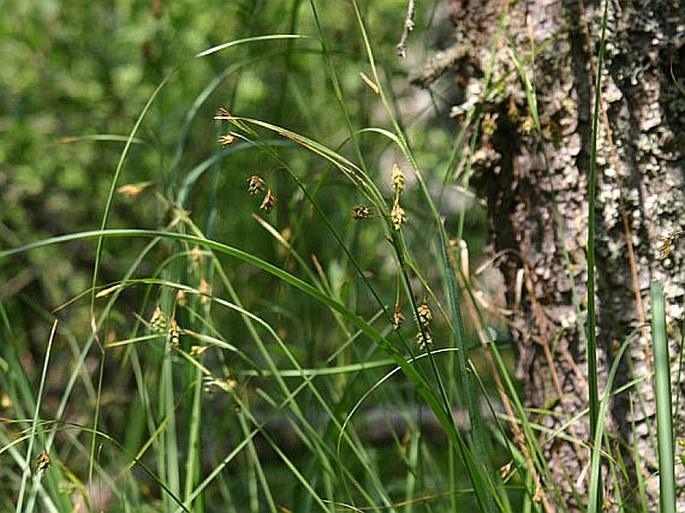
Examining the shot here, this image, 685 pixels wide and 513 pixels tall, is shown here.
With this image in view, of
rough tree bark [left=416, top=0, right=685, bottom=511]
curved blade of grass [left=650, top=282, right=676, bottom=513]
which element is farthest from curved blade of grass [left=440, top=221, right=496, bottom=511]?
rough tree bark [left=416, top=0, right=685, bottom=511]

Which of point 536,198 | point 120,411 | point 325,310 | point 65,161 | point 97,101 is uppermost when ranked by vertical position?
point 536,198

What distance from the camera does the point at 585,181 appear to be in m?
0.96

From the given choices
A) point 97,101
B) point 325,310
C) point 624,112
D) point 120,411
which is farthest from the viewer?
point 97,101

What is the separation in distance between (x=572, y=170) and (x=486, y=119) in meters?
0.11

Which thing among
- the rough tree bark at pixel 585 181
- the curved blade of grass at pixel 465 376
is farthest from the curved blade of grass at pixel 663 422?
the rough tree bark at pixel 585 181

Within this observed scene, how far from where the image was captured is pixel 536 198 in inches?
39.3

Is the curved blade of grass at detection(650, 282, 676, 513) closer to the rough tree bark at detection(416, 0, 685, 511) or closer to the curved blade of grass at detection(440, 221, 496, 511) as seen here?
the curved blade of grass at detection(440, 221, 496, 511)

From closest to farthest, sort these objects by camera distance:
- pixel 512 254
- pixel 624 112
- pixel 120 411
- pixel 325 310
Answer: pixel 624 112
pixel 512 254
pixel 325 310
pixel 120 411

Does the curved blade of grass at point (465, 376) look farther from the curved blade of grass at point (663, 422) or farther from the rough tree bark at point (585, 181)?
the rough tree bark at point (585, 181)

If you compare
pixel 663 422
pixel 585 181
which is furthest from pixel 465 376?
pixel 585 181

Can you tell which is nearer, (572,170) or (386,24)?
(572,170)

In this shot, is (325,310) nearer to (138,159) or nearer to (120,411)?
(120,411)

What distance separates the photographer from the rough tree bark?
3.09ft

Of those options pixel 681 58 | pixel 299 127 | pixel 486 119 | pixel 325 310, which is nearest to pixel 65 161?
pixel 299 127
